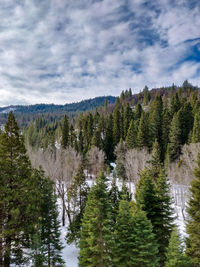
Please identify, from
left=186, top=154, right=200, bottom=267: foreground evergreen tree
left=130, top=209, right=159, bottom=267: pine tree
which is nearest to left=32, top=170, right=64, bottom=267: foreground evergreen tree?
left=130, top=209, right=159, bottom=267: pine tree

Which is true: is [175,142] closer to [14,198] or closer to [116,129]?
[116,129]

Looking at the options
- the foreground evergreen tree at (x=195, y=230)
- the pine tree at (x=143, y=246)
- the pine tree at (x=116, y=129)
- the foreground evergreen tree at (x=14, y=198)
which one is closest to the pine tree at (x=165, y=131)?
the pine tree at (x=116, y=129)

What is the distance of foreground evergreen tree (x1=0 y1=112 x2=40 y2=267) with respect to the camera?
1182 centimetres

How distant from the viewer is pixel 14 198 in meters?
12.1

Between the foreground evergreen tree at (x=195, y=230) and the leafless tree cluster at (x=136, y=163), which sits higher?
the leafless tree cluster at (x=136, y=163)

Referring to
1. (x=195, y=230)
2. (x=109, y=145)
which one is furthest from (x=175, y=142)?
(x=195, y=230)

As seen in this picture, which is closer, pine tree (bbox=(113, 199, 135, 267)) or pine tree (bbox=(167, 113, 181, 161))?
pine tree (bbox=(113, 199, 135, 267))

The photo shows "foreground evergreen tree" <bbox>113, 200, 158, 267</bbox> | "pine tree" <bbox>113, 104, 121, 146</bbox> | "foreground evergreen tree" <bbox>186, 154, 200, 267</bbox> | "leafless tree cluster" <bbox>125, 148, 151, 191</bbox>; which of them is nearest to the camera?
"foreground evergreen tree" <bbox>113, 200, 158, 267</bbox>

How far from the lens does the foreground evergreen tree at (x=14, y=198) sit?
1182 cm

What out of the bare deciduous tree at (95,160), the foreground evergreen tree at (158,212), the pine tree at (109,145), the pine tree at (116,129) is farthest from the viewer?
the pine tree at (116,129)

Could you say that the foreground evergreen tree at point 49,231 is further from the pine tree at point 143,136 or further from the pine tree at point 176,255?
the pine tree at point 143,136

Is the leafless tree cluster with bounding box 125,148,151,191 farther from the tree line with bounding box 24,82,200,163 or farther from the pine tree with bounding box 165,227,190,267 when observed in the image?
the pine tree with bounding box 165,227,190,267

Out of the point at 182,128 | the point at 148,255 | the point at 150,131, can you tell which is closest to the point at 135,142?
the point at 150,131

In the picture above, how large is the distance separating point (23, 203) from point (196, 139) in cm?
3593
